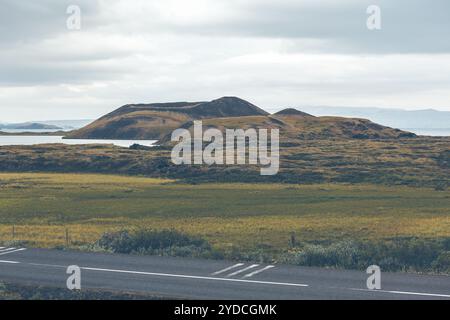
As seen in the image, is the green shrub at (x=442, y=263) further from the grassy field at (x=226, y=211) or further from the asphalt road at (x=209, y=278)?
the grassy field at (x=226, y=211)

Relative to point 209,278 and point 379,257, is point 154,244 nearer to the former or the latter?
point 209,278

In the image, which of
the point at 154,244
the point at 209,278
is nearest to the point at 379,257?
Result: the point at 209,278

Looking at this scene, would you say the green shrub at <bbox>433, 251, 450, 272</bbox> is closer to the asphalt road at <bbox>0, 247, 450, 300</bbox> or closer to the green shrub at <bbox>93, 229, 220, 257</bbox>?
the asphalt road at <bbox>0, 247, 450, 300</bbox>

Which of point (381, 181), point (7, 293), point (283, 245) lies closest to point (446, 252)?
point (283, 245)

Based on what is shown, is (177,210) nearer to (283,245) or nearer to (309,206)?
(309,206)

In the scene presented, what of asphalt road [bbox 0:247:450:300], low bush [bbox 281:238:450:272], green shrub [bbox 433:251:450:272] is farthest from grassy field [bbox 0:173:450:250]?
green shrub [bbox 433:251:450:272]

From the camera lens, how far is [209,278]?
23438 mm

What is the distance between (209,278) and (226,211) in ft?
93.1

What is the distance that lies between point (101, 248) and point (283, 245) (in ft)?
32.8

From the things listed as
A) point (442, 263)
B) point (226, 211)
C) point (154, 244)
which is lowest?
point (226, 211)

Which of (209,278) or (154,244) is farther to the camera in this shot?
(154,244)

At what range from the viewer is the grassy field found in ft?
124

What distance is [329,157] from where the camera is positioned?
116875mm
